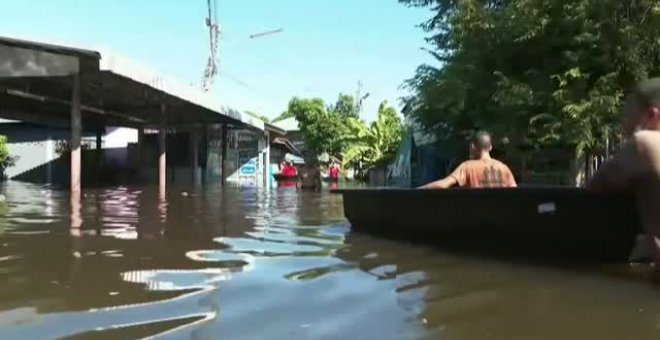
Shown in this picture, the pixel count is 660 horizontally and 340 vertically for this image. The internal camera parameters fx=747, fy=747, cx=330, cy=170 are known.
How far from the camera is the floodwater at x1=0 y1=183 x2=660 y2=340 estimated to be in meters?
3.79

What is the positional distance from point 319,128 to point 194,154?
48.5 ft

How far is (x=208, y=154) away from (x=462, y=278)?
29489mm

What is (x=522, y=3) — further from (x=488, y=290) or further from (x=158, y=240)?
(x=488, y=290)

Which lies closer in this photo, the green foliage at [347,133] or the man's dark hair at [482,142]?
the man's dark hair at [482,142]

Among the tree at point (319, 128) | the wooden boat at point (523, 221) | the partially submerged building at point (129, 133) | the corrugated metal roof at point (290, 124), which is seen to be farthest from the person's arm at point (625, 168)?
the corrugated metal roof at point (290, 124)

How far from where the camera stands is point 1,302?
4402mm

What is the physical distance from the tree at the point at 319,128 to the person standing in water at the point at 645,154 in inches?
1533

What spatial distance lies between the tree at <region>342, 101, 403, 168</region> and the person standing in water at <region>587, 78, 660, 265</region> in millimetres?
33458

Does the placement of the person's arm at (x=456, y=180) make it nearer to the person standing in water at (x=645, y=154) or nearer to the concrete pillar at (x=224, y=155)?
the person standing in water at (x=645, y=154)

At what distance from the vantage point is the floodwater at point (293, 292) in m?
3.79

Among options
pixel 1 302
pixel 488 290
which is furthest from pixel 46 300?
pixel 488 290

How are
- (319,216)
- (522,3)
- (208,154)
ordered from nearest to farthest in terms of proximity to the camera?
1. (319,216)
2. (522,3)
3. (208,154)

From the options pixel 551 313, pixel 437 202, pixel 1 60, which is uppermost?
pixel 1 60

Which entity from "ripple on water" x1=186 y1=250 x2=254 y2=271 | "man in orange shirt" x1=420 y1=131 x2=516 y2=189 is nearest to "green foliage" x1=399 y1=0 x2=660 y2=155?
"man in orange shirt" x1=420 y1=131 x2=516 y2=189
